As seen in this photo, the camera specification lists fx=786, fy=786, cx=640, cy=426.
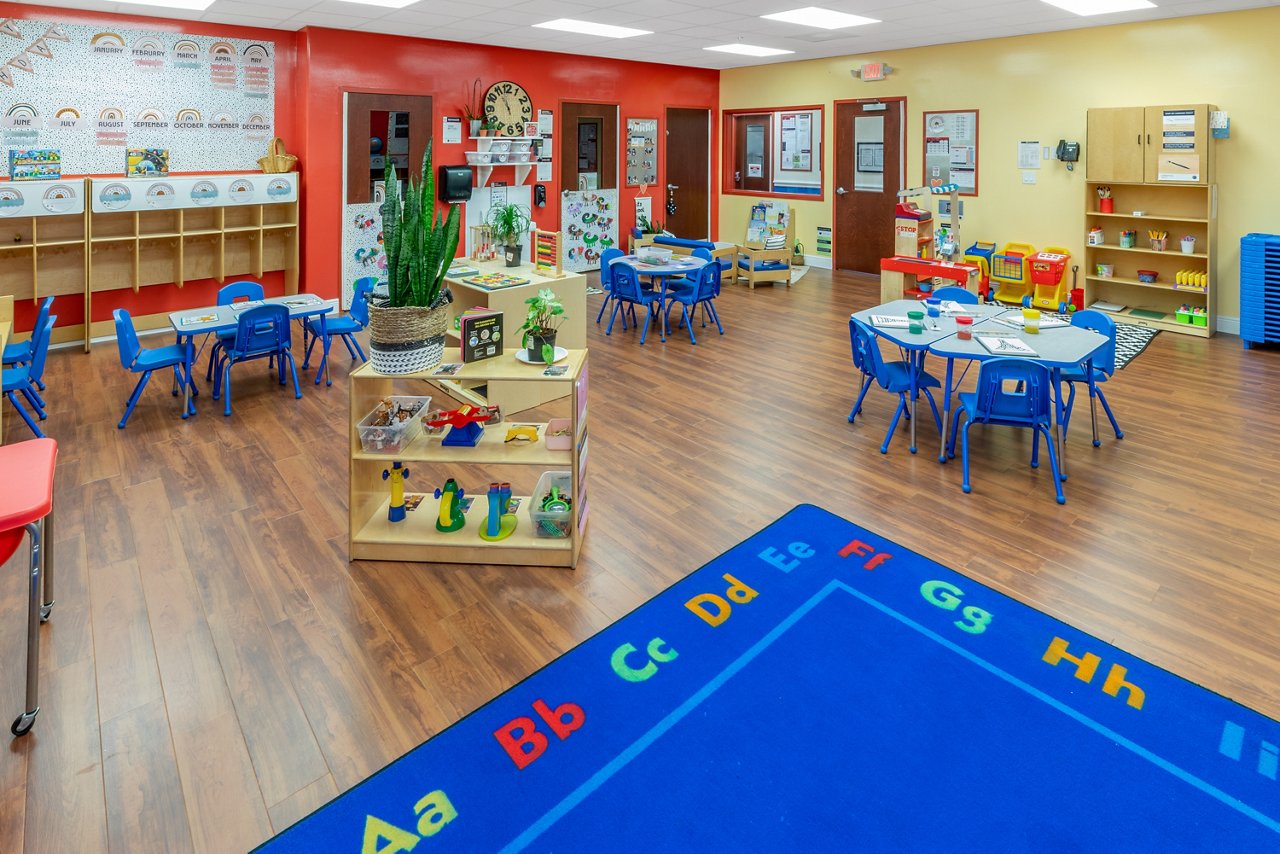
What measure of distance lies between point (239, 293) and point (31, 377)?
169 centimetres

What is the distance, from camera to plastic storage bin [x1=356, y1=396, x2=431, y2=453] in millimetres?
3602

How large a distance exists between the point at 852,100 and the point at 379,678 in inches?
413

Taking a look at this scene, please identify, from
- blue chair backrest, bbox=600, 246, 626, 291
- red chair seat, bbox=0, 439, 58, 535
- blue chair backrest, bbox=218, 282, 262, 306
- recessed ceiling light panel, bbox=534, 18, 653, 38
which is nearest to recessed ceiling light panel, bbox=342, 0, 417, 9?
recessed ceiling light panel, bbox=534, 18, 653, 38

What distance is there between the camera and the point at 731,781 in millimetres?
2402

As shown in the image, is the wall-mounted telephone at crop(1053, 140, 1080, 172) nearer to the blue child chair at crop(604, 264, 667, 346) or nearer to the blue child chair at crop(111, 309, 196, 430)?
the blue child chair at crop(604, 264, 667, 346)

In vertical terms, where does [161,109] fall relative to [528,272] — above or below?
above

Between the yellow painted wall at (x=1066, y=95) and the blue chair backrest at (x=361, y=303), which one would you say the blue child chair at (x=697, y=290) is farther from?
the yellow painted wall at (x=1066, y=95)

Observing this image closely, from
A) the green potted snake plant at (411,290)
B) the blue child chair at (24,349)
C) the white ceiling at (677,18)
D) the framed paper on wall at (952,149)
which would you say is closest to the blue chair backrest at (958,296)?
the white ceiling at (677,18)

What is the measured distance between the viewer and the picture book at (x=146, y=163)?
7.64 metres

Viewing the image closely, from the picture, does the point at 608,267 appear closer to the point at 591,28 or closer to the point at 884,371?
the point at 591,28

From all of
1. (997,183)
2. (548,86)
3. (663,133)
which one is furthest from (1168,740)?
(663,133)

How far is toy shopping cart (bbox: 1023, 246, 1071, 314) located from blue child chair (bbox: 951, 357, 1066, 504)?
4.97 meters

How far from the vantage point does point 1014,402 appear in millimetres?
4523

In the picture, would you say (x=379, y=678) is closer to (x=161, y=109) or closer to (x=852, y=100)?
(x=161, y=109)
